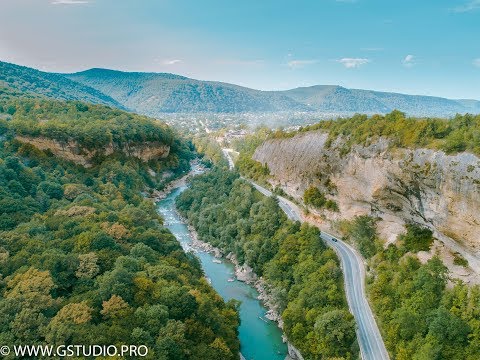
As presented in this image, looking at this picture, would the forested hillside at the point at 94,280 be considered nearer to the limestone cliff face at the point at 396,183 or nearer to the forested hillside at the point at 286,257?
the forested hillside at the point at 286,257

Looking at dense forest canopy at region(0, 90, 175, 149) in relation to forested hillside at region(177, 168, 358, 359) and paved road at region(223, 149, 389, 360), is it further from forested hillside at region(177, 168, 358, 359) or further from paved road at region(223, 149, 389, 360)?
paved road at region(223, 149, 389, 360)

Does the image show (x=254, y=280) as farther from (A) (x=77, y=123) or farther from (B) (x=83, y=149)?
(A) (x=77, y=123)

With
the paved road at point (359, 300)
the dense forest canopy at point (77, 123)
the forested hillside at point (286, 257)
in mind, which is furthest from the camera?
the dense forest canopy at point (77, 123)

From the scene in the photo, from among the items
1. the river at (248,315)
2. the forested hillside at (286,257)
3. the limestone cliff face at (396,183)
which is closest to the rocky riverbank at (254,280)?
the river at (248,315)

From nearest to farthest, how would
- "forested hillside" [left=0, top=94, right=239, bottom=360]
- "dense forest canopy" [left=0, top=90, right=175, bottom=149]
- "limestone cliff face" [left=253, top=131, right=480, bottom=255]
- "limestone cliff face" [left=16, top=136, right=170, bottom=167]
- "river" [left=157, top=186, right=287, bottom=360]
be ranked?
"forested hillside" [left=0, top=94, right=239, bottom=360] → "limestone cliff face" [left=253, top=131, right=480, bottom=255] → "river" [left=157, top=186, right=287, bottom=360] → "limestone cliff face" [left=16, top=136, right=170, bottom=167] → "dense forest canopy" [left=0, top=90, right=175, bottom=149]

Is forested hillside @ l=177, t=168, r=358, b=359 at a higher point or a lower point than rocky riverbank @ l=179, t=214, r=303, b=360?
higher

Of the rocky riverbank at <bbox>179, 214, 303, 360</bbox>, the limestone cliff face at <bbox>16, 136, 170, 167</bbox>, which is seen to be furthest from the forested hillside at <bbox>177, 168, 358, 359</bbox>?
the limestone cliff face at <bbox>16, 136, 170, 167</bbox>

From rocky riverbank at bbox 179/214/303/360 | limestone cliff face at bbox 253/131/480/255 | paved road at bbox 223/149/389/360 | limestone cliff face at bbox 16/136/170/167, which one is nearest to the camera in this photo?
limestone cliff face at bbox 253/131/480/255
